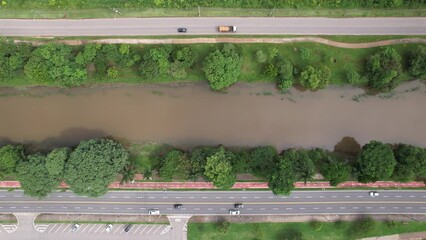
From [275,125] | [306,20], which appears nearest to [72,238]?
[275,125]

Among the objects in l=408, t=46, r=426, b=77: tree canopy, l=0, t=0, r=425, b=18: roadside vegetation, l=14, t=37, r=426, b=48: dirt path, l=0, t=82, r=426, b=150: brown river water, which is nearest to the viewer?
l=408, t=46, r=426, b=77: tree canopy

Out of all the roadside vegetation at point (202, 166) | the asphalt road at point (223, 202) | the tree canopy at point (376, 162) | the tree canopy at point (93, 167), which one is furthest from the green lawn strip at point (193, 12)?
the asphalt road at point (223, 202)

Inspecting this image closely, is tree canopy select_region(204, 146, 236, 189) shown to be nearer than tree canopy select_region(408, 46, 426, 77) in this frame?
Yes

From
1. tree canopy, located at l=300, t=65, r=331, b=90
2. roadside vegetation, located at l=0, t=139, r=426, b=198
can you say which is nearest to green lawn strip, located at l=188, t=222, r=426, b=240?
roadside vegetation, located at l=0, t=139, r=426, b=198

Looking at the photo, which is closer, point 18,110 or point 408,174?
point 408,174

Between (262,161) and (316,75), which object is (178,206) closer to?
(262,161)

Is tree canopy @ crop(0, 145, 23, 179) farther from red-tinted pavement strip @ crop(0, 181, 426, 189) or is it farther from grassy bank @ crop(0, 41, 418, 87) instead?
grassy bank @ crop(0, 41, 418, 87)

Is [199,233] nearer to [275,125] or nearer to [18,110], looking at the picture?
[275,125]
